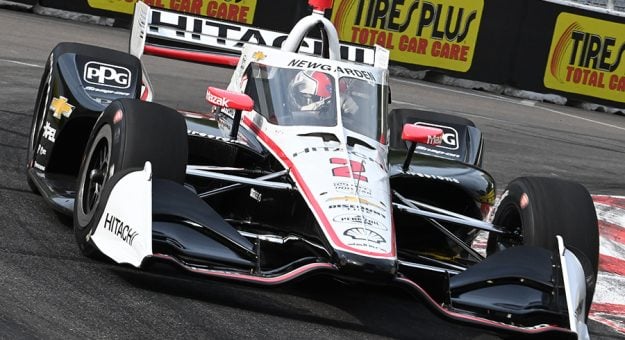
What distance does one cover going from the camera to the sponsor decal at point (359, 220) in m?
6.08

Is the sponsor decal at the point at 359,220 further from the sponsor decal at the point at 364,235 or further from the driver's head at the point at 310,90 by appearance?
the driver's head at the point at 310,90

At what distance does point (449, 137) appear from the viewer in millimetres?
8883

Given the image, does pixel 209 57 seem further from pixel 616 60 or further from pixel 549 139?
pixel 616 60

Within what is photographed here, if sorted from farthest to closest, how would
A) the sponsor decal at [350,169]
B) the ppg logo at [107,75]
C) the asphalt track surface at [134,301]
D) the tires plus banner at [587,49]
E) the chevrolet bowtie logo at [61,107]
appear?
the tires plus banner at [587,49] < the ppg logo at [107,75] < the chevrolet bowtie logo at [61,107] < the sponsor decal at [350,169] < the asphalt track surface at [134,301]

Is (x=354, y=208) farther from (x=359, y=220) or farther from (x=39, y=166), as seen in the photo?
(x=39, y=166)

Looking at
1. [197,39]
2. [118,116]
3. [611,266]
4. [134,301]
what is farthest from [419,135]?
[197,39]

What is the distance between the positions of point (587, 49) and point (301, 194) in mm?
12731

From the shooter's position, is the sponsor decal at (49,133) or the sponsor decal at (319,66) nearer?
the sponsor decal at (319,66)

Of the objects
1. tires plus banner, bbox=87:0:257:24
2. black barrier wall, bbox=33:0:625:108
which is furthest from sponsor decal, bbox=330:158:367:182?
black barrier wall, bbox=33:0:625:108

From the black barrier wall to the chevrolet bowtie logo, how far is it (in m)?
9.85

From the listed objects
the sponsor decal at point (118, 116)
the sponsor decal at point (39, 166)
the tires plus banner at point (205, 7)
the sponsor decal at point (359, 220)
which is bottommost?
the sponsor decal at point (39, 166)

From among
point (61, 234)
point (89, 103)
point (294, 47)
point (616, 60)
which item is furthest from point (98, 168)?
point (616, 60)

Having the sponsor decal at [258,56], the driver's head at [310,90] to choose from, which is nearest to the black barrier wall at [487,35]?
the sponsor decal at [258,56]

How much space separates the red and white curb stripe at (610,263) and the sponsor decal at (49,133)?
2.84 m
